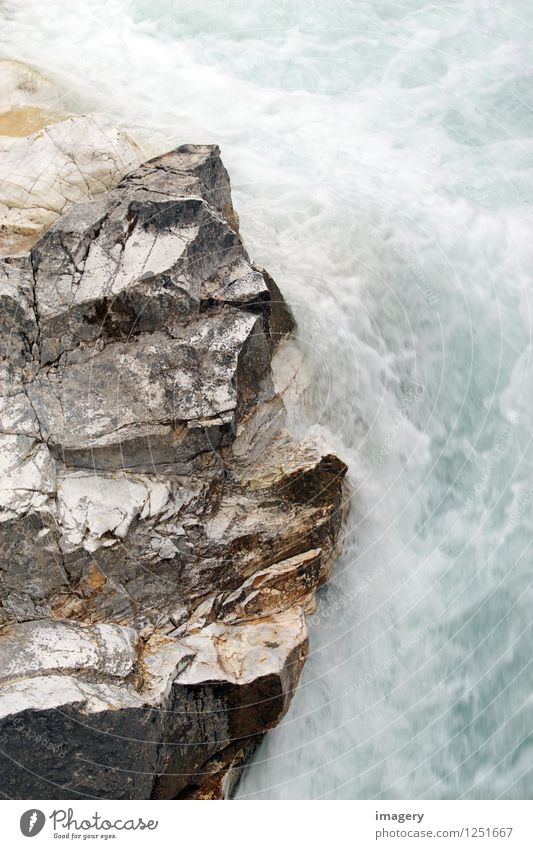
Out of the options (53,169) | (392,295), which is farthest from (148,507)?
(53,169)

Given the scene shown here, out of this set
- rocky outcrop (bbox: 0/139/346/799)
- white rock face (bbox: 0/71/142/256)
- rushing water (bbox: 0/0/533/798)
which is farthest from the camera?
white rock face (bbox: 0/71/142/256)

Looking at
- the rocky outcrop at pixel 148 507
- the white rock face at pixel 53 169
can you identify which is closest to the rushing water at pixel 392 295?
the rocky outcrop at pixel 148 507

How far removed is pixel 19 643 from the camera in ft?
22.9

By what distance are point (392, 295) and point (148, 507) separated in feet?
12.5

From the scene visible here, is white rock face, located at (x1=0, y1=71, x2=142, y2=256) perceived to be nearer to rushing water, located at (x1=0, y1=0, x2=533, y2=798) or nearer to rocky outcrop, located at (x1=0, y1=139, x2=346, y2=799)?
rocky outcrop, located at (x1=0, y1=139, x2=346, y2=799)

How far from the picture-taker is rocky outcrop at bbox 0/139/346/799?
6.87 m

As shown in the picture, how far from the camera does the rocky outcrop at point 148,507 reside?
6867 millimetres

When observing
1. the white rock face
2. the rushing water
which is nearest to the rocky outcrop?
the white rock face

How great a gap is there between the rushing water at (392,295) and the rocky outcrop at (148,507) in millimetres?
787

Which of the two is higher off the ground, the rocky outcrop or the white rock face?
the white rock face

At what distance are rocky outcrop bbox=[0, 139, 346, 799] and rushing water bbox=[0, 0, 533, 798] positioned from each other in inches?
31.0

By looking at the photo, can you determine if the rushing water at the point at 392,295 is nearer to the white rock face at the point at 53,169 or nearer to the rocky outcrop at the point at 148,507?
the rocky outcrop at the point at 148,507

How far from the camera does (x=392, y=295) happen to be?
9602 mm

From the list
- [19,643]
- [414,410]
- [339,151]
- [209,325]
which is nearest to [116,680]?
[19,643]
